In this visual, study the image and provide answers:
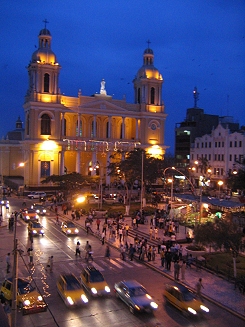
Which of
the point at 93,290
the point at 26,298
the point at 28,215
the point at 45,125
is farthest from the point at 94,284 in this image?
the point at 45,125

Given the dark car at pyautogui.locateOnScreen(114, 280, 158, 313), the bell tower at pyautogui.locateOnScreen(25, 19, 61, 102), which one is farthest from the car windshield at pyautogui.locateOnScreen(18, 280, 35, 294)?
the bell tower at pyautogui.locateOnScreen(25, 19, 61, 102)

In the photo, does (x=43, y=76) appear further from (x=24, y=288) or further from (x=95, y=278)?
(x=24, y=288)

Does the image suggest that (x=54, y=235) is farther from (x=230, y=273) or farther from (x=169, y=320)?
(x=169, y=320)

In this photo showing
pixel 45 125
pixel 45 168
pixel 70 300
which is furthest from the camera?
pixel 45 125

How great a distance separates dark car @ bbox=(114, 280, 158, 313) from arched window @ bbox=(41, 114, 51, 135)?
60803mm

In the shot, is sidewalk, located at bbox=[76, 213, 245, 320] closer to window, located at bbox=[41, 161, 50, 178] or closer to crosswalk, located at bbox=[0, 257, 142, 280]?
crosswalk, located at bbox=[0, 257, 142, 280]

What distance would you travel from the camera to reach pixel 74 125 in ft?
281

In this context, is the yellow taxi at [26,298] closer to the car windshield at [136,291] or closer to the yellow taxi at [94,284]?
the yellow taxi at [94,284]

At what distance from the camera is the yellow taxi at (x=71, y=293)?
20344 mm

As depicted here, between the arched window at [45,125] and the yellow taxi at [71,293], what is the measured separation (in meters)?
59.9

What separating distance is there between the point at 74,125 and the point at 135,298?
2693 inches

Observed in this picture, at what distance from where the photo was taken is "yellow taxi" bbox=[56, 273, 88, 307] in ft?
66.7

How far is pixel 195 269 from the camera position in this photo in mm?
28156

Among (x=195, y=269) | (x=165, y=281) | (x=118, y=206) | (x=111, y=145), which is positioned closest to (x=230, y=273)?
(x=195, y=269)
